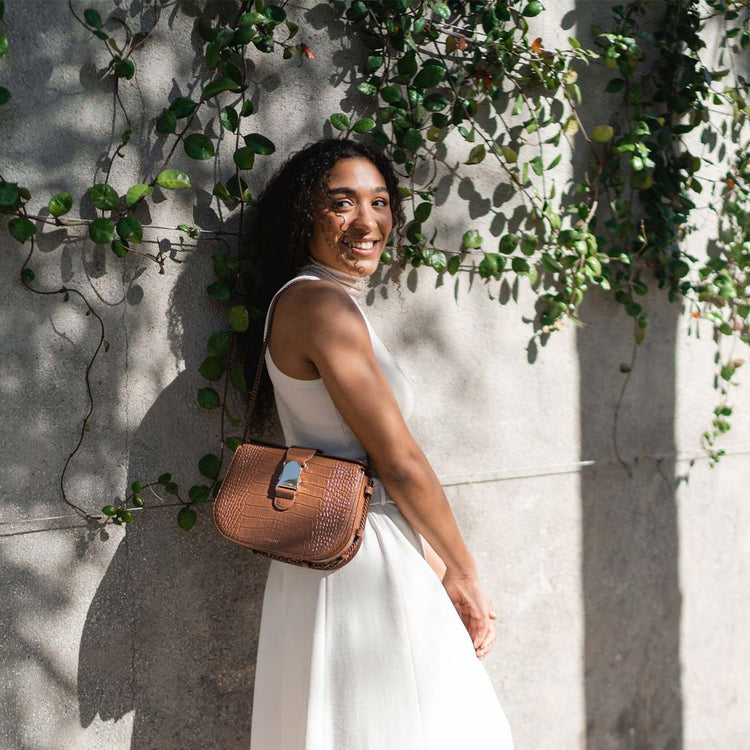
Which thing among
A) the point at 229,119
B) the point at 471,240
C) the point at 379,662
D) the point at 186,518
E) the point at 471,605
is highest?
the point at 229,119

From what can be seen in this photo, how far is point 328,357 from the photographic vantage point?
180cm

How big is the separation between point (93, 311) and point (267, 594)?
0.78 metres

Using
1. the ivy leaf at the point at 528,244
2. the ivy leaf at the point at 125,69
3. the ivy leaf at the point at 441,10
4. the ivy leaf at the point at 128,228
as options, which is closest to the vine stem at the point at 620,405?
the ivy leaf at the point at 528,244

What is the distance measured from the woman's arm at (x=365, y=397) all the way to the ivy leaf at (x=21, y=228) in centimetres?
58

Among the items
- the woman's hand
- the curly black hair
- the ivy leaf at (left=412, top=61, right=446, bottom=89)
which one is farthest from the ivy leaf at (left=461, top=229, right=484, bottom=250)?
the woman's hand

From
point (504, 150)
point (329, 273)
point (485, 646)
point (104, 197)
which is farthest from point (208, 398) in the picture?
point (504, 150)

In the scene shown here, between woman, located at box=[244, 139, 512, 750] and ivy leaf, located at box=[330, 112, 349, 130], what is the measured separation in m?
0.24

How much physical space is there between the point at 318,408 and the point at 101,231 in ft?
2.12

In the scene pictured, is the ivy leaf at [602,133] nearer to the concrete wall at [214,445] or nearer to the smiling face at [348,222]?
the concrete wall at [214,445]

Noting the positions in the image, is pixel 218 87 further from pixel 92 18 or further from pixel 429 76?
pixel 429 76

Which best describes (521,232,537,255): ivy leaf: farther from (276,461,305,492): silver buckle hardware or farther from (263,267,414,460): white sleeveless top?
(276,461,305,492): silver buckle hardware

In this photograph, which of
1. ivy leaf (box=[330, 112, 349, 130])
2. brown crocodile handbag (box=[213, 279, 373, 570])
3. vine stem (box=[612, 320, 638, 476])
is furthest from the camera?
vine stem (box=[612, 320, 638, 476])

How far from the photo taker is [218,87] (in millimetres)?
2031

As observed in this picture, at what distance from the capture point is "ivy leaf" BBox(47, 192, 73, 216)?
1894 millimetres
